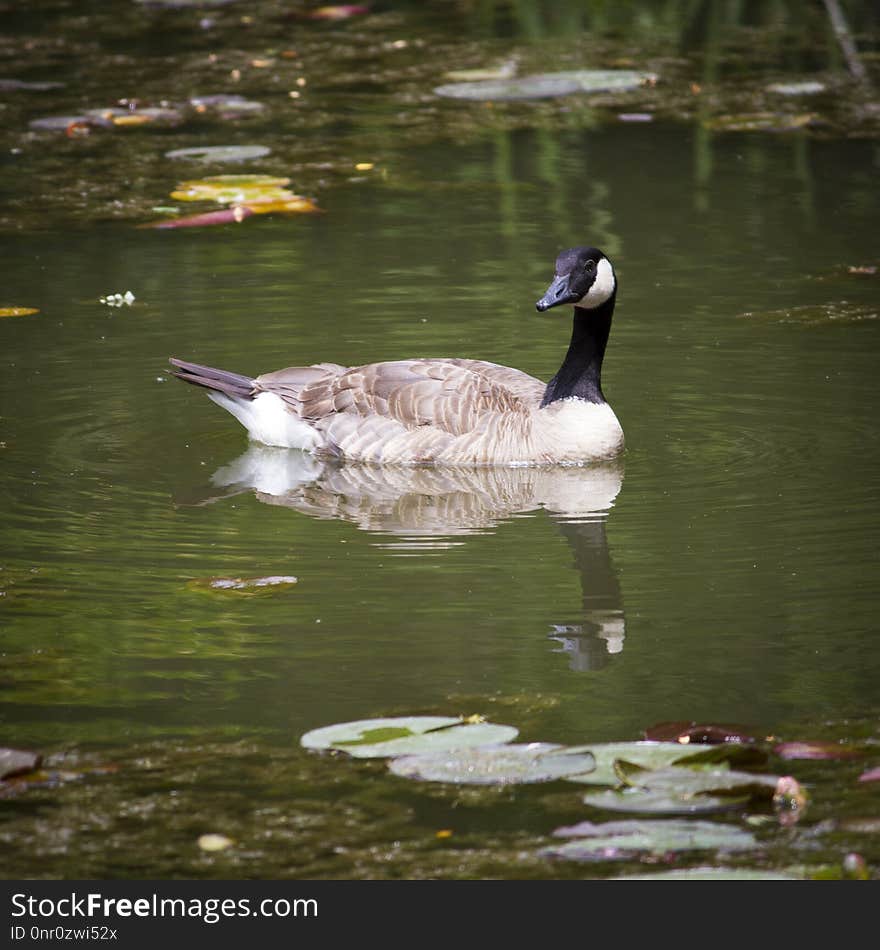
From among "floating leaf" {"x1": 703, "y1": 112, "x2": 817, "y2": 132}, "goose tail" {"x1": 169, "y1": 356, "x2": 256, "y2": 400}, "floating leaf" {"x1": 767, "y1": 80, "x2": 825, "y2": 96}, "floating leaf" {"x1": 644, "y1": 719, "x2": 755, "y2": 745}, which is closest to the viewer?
"floating leaf" {"x1": 644, "y1": 719, "x2": 755, "y2": 745}

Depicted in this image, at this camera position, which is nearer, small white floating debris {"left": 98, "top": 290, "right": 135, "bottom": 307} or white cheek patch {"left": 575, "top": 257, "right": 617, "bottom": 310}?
white cheek patch {"left": 575, "top": 257, "right": 617, "bottom": 310}

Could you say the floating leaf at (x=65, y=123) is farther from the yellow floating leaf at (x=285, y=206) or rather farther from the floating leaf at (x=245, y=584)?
the floating leaf at (x=245, y=584)

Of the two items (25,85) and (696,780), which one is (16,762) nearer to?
(696,780)

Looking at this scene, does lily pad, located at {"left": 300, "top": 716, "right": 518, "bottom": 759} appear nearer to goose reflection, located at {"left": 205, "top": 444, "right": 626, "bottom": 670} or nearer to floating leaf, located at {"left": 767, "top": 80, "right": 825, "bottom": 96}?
goose reflection, located at {"left": 205, "top": 444, "right": 626, "bottom": 670}

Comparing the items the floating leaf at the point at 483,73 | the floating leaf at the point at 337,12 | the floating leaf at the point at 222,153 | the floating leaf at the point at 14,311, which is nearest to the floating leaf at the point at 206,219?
the floating leaf at the point at 222,153

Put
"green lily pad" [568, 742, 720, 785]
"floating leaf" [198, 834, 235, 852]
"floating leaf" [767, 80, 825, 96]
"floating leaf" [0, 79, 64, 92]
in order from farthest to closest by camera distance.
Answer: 1. "floating leaf" [0, 79, 64, 92]
2. "floating leaf" [767, 80, 825, 96]
3. "green lily pad" [568, 742, 720, 785]
4. "floating leaf" [198, 834, 235, 852]

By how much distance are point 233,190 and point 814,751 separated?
948 cm

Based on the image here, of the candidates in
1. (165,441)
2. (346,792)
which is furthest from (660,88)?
(346,792)

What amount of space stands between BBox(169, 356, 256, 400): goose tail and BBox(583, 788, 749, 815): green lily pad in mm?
5122

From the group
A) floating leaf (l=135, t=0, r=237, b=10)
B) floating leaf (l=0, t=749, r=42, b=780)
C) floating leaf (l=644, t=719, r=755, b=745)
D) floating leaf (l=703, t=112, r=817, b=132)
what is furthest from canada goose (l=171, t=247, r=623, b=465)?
floating leaf (l=135, t=0, r=237, b=10)

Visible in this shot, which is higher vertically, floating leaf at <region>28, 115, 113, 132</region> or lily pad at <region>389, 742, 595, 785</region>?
floating leaf at <region>28, 115, 113, 132</region>

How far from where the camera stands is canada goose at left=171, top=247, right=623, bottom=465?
31.7 feet

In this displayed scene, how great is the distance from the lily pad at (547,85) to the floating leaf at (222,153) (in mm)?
2783

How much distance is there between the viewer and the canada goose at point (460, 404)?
9672mm
